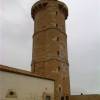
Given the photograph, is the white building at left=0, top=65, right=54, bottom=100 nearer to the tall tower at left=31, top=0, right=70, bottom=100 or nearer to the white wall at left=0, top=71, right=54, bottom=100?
the white wall at left=0, top=71, right=54, bottom=100

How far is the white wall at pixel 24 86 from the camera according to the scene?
14.1m

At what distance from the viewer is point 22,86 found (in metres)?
15.5

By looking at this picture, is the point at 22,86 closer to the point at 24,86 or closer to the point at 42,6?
the point at 24,86

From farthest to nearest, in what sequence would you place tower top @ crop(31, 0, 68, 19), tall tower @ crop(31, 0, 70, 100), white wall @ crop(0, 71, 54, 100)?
tower top @ crop(31, 0, 68, 19)
tall tower @ crop(31, 0, 70, 100)
white wall @ crop(0, 71, 54, 100)

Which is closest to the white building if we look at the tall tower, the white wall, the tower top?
the white wall

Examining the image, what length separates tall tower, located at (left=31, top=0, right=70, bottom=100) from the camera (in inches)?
824

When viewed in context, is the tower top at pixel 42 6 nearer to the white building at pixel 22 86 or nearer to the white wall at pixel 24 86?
the white building at pixel 22 86

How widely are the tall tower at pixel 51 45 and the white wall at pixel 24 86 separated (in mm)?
2356

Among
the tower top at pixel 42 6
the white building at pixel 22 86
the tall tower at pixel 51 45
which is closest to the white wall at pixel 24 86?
the white building at pixel 22 86

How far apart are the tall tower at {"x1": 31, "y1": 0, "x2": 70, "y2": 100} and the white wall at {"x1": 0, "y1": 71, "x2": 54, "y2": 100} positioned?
2.36 meters

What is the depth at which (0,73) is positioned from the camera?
1385 centimetres

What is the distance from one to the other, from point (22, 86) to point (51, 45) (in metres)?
7.71

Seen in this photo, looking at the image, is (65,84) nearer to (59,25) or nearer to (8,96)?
(59,25)

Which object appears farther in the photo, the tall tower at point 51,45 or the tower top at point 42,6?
the tower top at point 42,6
